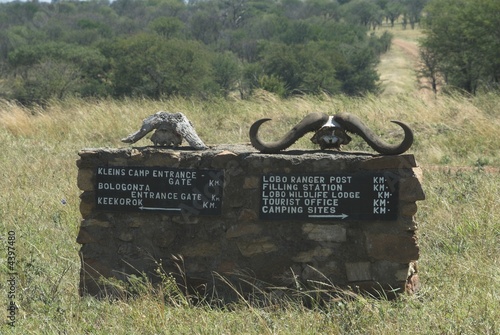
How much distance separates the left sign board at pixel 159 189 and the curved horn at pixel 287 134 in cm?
36

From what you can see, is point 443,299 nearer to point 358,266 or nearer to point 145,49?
point 358,266

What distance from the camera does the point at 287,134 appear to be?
584 cm

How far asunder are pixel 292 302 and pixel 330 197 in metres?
0.80

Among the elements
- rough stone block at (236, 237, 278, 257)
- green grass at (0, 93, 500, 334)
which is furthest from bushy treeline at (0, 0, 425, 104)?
rough stone block at (236, 237, 278, 257)

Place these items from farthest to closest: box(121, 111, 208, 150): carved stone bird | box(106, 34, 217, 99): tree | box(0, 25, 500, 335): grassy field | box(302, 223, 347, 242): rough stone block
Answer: box(106, 34, 217, 99): tree
box(121, 111, 208, 150): carved stone bird
box(302, 223, 347, 242): rough stone block
box(0, 25, 500, 335): grassy field

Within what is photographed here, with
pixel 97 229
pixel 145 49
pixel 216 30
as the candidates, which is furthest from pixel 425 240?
pixel 216 30

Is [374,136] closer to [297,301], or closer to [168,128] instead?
[297,301]

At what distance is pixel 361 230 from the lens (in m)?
5.62

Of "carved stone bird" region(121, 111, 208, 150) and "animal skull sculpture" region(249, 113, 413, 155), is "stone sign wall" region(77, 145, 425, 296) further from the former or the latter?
"carved stone bird" region(121, 111, 208, 150)

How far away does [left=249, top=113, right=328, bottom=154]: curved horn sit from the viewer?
5.83 metres

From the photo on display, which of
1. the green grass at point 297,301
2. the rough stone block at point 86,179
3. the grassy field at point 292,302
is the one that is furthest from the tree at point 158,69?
the rough stone block at point 86,179

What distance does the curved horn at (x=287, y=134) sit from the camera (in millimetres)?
5832

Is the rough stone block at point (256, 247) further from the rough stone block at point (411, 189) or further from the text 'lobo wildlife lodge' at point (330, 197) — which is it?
the rough stone block at point (411, 189)

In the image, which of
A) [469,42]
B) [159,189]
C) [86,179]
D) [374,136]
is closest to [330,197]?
[374,136]
